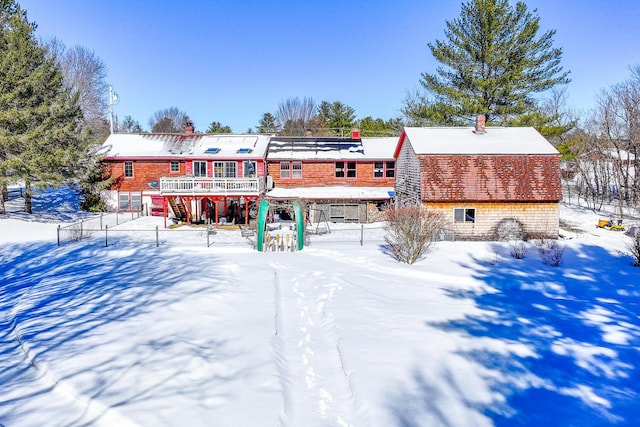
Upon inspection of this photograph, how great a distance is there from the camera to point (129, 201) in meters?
31.2

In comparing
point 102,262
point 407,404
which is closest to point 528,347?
point 407,404

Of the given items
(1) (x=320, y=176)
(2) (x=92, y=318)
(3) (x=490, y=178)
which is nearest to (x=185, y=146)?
(1) (x=320, y=176)

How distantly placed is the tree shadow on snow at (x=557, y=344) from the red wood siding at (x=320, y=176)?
1627 cm

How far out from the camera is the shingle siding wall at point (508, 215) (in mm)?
22416

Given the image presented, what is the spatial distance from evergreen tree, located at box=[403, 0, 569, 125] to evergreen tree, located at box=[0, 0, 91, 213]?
30.3 m

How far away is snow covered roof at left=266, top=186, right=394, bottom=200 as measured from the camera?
28188mm

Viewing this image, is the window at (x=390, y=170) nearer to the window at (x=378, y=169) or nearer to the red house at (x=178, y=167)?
the window at (x=378, y=169)

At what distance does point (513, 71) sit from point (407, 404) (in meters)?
34.7

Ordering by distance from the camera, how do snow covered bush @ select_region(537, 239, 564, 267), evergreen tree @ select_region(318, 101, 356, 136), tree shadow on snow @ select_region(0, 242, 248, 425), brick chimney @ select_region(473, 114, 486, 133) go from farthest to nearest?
evergreen tree @ select_region(318, 101, 356, 136) → brick chimney @ select_region(473, 114, 486, 133) → snow covered bush @ select_region(537, 239, 564, 267) → tree shadow on snow @ select_region(0, 242, 248, 425)

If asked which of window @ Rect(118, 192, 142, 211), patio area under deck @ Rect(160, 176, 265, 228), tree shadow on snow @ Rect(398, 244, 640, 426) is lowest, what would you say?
tree shadow on snow @ Rect(398, 244, 640, 426)

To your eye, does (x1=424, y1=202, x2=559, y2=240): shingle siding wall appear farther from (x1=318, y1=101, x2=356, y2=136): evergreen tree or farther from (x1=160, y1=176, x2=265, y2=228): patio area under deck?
(x1=318, y1=101, x2=356, y2=136): evergreen tree

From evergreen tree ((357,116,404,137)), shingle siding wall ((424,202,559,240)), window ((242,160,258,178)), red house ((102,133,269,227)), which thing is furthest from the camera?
evergreen tree ((357,116,404,137))

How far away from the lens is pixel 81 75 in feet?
168

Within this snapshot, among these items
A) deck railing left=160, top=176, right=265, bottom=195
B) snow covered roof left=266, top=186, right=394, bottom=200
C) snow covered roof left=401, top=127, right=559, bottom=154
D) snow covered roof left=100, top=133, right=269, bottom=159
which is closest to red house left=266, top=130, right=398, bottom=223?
snow covered roof left=266, top=186, right=394, bottom=200
